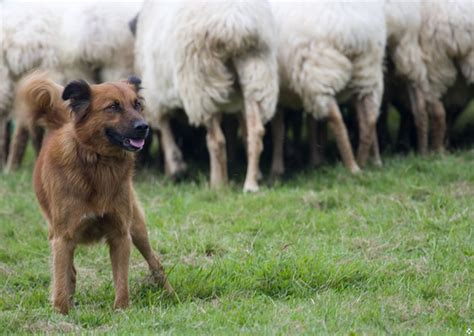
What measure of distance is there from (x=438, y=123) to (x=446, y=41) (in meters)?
1.03

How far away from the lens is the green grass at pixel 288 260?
5.82m

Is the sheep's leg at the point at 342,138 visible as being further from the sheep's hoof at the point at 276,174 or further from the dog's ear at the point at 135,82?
the dog's ear at the point at 135,82

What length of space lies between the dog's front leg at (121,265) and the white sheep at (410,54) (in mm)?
5540

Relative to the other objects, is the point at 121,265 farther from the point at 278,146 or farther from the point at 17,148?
the point at 17,148

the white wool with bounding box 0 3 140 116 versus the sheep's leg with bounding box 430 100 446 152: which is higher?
the white wool with bounding box 0 3 140 116

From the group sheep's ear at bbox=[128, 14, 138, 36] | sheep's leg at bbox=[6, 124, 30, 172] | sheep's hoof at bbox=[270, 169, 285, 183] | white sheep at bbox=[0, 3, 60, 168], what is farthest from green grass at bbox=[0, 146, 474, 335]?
sheep's ear at bbox=[128, 14, 138, 36]

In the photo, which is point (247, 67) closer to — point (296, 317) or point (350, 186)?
point (350, 186)

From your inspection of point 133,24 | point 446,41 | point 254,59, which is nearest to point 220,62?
point 254,59

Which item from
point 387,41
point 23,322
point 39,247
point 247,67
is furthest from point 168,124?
point 23,322

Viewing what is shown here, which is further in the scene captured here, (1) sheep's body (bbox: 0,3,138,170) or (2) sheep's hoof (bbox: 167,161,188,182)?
(1) sheep's body (bbox: 0,3,138,170)

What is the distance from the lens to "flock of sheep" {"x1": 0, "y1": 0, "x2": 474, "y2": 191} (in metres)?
9.65

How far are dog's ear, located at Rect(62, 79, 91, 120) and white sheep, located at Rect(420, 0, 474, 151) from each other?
18.6ft

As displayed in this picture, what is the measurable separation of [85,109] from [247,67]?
12.4 ft

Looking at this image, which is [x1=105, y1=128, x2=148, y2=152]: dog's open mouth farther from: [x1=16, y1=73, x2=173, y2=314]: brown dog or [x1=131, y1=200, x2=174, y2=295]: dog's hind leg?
[x1=131, y1=200, x2=174, y2=295]: dog's hind leg
